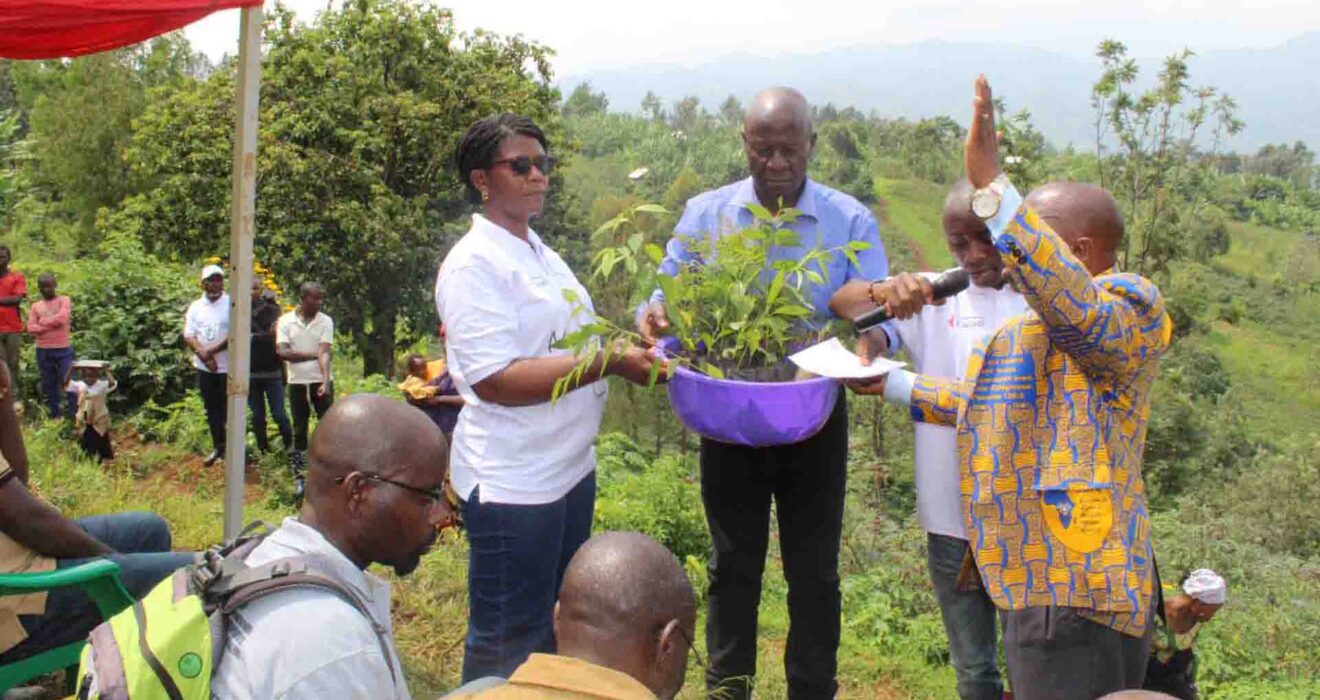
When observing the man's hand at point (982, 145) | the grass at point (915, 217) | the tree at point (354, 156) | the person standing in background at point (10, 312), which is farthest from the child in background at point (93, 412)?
the grass at point (915, 217)

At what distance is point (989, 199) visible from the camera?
2.10m

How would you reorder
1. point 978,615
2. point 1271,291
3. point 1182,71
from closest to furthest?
point 978,615
point 1182,71
point 1271,291

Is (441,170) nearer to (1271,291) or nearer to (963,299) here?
(963,299)

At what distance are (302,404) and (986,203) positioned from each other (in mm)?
7213

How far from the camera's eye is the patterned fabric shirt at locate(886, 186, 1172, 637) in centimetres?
221

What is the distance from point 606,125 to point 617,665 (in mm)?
52278

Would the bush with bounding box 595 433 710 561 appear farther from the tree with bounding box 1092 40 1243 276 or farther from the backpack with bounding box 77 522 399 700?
the tree with bounding box 1092 40 1243 276

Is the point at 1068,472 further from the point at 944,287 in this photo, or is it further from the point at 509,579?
the point at 509,579

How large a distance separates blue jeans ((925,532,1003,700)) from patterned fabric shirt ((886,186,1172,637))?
681mm

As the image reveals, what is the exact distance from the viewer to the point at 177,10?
356 centimetres

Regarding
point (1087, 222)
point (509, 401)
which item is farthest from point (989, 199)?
point (509, 401)

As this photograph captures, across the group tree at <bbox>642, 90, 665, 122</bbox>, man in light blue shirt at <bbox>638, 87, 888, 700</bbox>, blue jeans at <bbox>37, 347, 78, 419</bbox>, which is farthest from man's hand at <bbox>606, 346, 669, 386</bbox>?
tree at <bbox>642, 90, 665, 122</bbox>

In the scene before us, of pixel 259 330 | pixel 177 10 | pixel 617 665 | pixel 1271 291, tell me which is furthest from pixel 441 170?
pixel 1271 291

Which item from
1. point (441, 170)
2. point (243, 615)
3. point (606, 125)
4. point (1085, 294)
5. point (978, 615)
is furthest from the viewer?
point (606, 125)
